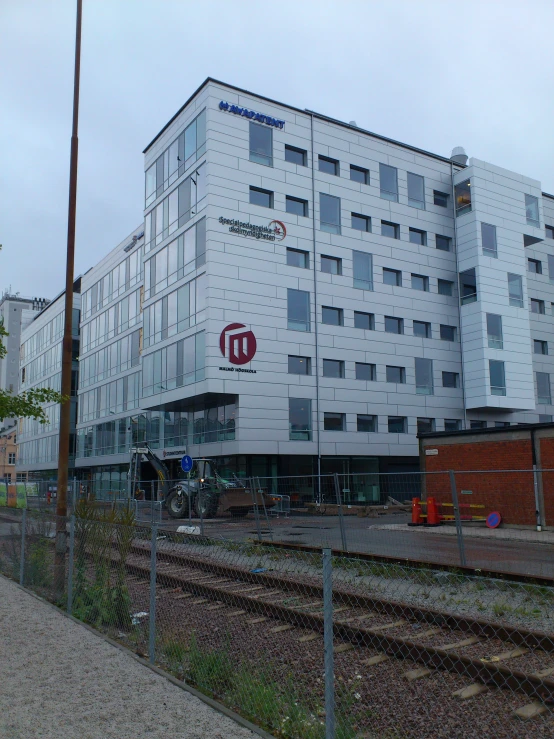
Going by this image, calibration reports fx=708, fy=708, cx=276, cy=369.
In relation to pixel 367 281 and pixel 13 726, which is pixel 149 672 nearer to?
pixel 13 726

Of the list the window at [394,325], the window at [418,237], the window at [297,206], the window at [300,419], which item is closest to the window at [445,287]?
the window at [418,237]

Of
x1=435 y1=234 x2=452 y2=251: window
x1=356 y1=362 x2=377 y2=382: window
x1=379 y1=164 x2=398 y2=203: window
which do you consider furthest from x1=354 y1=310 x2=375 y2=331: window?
x1=379 y1=164 x2=398 y2=203: window

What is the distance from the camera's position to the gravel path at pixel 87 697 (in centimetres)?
494

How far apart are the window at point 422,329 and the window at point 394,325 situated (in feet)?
3.32

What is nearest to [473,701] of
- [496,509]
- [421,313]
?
[496,509]

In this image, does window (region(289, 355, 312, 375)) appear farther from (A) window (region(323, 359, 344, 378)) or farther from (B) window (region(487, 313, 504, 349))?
(B) window (region(487, 313, 504, 349))

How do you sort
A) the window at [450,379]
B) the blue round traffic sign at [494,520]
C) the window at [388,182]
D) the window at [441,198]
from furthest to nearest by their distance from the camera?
1. the window at [441,198]
2. the window at [450,379]
3. the window at [388,182]
4. the blue round traffic sign at [494,520]

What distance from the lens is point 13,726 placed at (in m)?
5.05

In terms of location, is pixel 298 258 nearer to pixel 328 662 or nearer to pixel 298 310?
pixel 298 310

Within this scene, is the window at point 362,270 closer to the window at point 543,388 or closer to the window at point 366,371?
the window at point 366,371

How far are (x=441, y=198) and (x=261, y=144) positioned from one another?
14071 mm

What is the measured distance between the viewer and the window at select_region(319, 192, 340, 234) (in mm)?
41406

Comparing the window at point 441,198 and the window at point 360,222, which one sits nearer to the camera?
the window at point 360,222

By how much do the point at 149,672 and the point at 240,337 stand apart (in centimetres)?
3052
